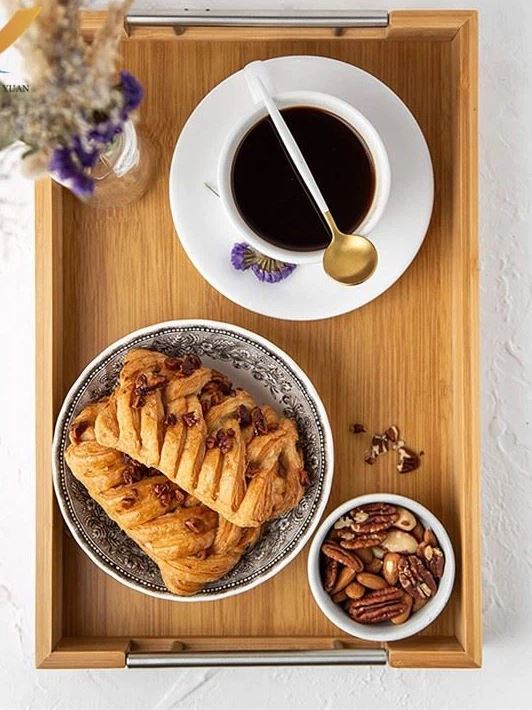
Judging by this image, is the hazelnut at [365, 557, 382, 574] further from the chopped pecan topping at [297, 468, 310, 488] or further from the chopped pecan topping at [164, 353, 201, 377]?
the chopped pecan topping at [164, 353, 201, 377]

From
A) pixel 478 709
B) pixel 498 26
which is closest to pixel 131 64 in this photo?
pixel 498 26

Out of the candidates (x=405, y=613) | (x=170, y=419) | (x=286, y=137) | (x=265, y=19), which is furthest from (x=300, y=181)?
(x=405, y=613)

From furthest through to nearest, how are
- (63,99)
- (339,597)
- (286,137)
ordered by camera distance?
(339,597) → (286,137) → (63,99)

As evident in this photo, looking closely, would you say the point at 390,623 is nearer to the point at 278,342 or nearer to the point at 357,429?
the point at 357,429

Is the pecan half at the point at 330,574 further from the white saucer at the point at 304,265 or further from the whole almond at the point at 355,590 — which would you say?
the white saucer at the point at 304,265

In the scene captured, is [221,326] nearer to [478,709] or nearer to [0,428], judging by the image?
[0,428]
